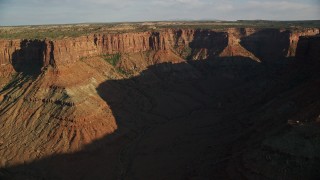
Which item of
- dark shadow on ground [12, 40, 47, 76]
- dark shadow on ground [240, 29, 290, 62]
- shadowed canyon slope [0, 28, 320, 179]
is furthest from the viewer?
dark shadow on ground [240, 29, 290, 62]

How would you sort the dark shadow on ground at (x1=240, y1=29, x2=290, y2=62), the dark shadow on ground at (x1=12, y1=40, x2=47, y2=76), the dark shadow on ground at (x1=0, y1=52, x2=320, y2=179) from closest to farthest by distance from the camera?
the dark shadow on ground at (x1=0, y1=52, x2=320, y2=179)
the dark shadow on ground at (x1=12, y1=40, x2=47, y2=76)
the dark shadow on ground at (x1=240, y1=29, x2=290, y2=62)

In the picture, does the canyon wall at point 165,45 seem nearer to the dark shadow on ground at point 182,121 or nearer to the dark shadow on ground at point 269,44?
the dark shadow on ground at point 269,44

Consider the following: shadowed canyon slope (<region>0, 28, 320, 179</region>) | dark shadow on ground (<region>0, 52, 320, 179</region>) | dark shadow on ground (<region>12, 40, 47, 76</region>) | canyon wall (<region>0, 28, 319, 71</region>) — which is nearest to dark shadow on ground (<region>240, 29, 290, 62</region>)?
canyon wall (<region>0, 28, 319, 71</region>)

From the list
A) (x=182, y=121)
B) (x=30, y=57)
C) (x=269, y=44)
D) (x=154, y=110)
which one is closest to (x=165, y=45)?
(x=269, y=44)

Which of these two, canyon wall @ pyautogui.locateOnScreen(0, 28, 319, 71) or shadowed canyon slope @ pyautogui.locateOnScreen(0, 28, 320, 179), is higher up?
canyon wall @ pyautogui.locateOnScreen(0, 28, 319, 71)

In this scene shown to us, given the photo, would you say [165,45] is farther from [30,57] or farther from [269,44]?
[30,57]

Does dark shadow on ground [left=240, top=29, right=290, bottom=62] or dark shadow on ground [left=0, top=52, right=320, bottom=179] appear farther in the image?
dark shadow on ground [left=240, top=29, right=290, bottom=62]

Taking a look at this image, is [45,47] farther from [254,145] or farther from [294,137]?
[294,137]

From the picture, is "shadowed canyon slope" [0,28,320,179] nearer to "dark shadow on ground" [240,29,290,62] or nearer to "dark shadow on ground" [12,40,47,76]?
"dark shadow on ground" [12,40,47,76]
